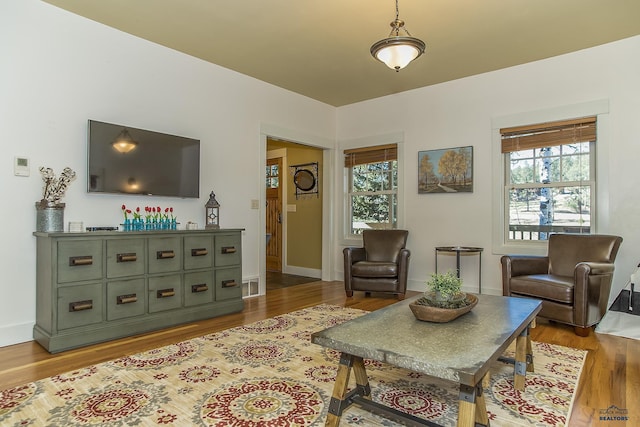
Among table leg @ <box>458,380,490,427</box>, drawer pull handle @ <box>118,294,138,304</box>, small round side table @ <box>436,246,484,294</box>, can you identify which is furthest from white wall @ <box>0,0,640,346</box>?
table leg @ <box>458,380,490,427</box>

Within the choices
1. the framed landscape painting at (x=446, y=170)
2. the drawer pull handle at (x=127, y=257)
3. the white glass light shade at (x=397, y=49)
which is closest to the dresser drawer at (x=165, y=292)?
the drawer pull handle at (x=127, y=257)

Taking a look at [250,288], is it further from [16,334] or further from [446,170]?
[446,170]

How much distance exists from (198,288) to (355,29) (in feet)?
9.45

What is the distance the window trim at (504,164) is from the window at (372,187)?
1.39m

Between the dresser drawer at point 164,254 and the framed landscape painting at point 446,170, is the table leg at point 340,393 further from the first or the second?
the framed landscape painting at point 446,170

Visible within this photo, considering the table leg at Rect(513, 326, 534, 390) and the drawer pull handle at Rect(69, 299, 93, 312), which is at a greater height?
the drawer pull handle at Rect(69, 299, 93, 312)

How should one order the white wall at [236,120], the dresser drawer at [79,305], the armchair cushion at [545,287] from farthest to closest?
the armchair cushion at [545,287] < the white wall at [236,120] < the dresser drawer at [79,305]

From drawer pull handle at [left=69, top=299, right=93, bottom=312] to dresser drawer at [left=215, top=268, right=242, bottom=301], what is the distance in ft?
3.83

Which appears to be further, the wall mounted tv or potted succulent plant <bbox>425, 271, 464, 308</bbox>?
the wall mounted tv

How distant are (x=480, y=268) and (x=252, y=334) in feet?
9.64

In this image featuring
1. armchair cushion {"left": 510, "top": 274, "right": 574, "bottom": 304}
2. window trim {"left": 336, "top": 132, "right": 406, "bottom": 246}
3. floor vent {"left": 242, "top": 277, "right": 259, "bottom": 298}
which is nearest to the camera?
armchair cushion {"left": 510, "top": 274, "right": 574, "bottom": 304}

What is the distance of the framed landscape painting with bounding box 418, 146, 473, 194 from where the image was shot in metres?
4.86

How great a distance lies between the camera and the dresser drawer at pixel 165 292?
3318 mm

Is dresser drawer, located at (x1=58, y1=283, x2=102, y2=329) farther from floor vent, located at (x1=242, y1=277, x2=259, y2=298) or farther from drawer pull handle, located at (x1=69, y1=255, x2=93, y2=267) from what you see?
floor vent, located at (x1=242, y1=277, x2=259, y2=298)
